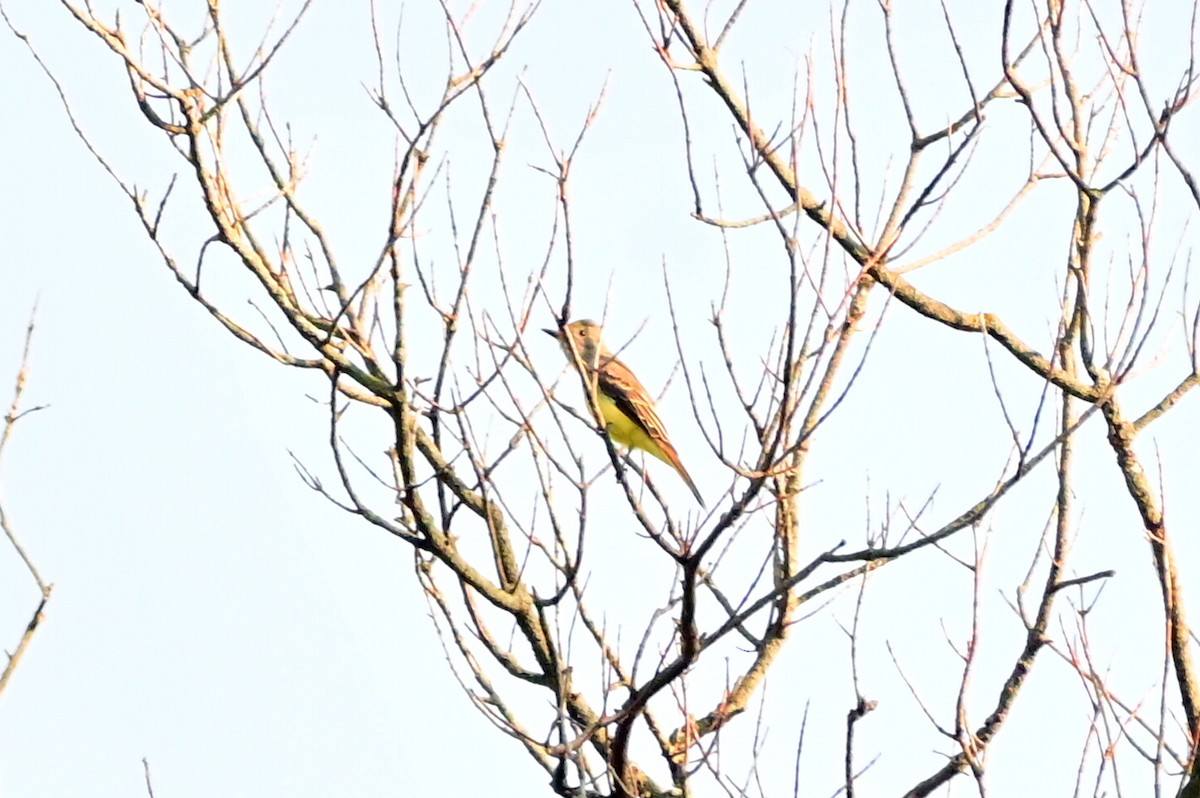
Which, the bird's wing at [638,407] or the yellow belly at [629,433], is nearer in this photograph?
the bird's wing at [638,407]

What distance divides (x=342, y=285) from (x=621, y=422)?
15.9 ft

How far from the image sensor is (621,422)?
10.8m

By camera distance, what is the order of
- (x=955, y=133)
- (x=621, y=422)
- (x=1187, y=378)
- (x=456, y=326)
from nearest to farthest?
(x=456, y=326) → (x=955, y=133) → (x=1187, y=378) → (x=621, y=422)

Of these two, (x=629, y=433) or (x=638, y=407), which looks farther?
(x=629, y=433)

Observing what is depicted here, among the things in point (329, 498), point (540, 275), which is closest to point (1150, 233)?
point (540, 275)

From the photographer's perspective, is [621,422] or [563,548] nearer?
[563,548]

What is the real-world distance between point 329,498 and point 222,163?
1236 mm

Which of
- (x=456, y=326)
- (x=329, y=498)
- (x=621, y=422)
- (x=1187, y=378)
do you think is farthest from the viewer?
(x=621, y=422)

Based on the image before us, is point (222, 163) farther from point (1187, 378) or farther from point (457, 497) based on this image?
point (1187, 378)

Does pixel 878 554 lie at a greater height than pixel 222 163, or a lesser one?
lesser

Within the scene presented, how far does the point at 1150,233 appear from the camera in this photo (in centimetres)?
551

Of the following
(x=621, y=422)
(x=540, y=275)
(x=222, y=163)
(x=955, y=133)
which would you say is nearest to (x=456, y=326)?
(x=540, y=275)

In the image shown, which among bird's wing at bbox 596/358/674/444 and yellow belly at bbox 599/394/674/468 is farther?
yellow belly at bbox 599/394/674/468

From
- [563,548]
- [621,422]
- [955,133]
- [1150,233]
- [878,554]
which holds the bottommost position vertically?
[878,554]
